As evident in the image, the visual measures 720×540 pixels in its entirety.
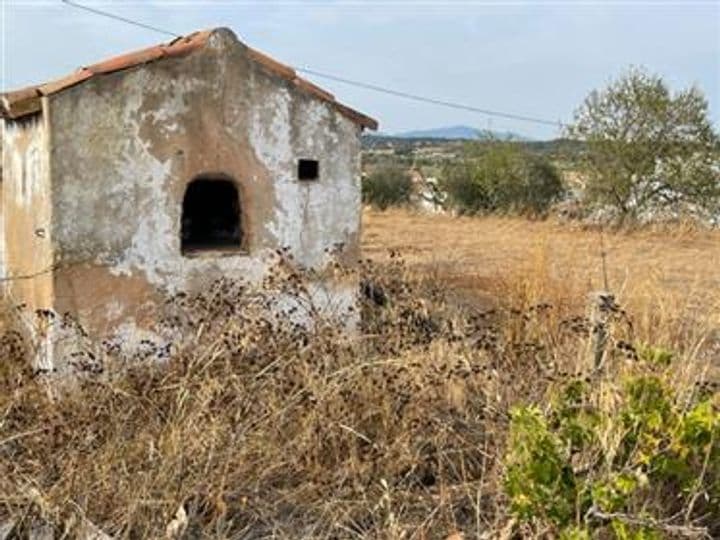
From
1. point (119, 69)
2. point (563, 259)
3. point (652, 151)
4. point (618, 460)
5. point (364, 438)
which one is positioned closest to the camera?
point (618, 460)

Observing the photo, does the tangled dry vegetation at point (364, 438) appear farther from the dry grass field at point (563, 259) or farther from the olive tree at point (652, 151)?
the olive tree at point (652, 151)

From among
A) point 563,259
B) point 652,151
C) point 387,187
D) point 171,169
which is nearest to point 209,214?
point 171,169

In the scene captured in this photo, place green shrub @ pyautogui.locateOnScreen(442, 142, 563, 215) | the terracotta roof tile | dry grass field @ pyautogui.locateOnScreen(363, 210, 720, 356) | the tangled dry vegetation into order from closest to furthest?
the tangled dry vegetation
the terracotta roof tile
dry grass field @ pyautogui.locateOnScreen(363, 210, 720, 356)
green shrub @ pyautogui.locateOnScreen(442, 142, 563, 215)

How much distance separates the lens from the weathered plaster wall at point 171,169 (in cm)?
739

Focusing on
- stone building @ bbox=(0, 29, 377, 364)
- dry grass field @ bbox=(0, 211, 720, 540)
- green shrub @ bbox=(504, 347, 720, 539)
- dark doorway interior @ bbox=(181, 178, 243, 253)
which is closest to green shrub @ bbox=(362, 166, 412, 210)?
dark doorway interior @ bbox=(181, 178, 243, 253)

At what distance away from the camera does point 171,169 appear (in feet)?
25.4

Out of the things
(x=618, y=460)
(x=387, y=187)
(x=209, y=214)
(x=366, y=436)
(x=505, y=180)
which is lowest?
(x=366, y=436)

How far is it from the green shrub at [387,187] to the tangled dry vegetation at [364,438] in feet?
81.0

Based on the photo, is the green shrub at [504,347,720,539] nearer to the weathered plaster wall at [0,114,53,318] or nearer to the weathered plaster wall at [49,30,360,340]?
the weathered plaster wall at [49,30,360,340]

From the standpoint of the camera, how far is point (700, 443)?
435 centimetres

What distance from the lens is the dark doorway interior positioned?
30.1ft

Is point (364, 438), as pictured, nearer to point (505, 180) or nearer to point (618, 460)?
point (618, 460)

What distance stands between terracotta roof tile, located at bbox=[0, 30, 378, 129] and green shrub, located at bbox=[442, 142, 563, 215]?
19.3 meters

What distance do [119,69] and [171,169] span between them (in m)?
0.90
